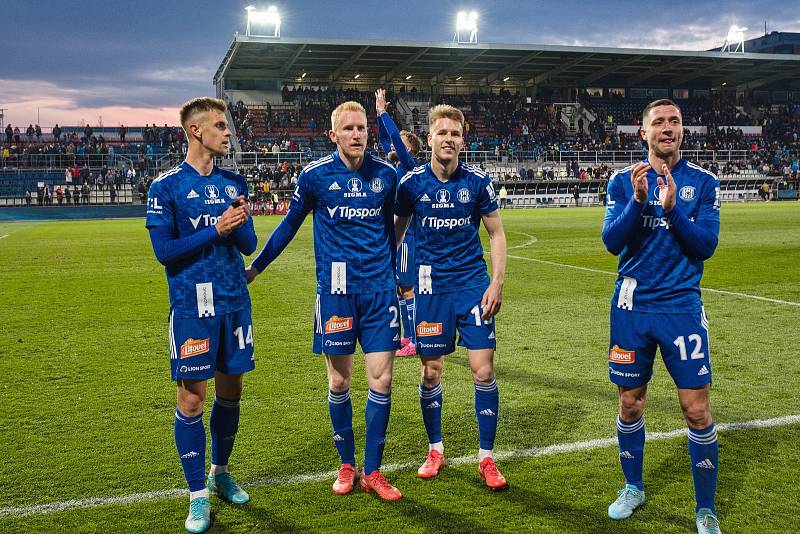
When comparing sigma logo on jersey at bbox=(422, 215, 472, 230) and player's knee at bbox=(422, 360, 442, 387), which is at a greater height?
sigma logo on jersey at bbox=(422, 215, 472, 230)

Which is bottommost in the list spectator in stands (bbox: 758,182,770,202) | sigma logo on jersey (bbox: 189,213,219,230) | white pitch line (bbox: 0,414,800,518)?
white pitch line (bbox: 0,414,800,518)

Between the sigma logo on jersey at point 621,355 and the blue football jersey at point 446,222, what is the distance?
100cm

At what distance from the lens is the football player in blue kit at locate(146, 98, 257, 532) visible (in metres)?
3.83

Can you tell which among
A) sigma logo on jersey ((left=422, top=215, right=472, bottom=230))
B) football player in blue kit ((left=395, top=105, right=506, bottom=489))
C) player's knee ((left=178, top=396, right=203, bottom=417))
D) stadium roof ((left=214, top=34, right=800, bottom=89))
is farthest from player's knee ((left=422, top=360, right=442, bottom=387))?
stadium roof ((left=214, top=34, right=800, bottom=89))

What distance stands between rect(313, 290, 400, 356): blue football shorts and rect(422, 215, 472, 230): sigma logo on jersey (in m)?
0.55

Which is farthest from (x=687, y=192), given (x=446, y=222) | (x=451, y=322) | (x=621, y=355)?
(x=451, y=322)

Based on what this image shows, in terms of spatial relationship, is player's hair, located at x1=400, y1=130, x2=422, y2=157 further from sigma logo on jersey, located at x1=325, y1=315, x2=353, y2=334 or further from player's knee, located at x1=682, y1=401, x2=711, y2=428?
player's knee, located at x1=682, y1=401, x2=711, y2=428

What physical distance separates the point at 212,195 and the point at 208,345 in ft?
2.65

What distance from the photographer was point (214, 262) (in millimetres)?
3955

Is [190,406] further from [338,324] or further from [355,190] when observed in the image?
[355,190]

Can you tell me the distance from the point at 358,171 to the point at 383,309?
851mm

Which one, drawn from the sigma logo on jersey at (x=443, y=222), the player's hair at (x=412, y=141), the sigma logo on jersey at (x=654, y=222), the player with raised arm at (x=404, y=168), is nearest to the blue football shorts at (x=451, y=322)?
the sigma logo on jersey at (x=443, y=222)

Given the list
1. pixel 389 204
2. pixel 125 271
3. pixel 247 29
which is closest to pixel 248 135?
pixel 247 29

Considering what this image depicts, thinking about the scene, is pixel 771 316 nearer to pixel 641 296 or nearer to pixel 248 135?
pixel 641 296
